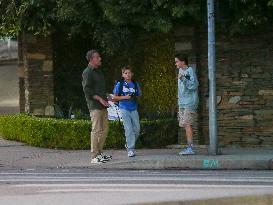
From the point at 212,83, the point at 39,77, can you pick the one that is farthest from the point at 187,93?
the point at 39,77

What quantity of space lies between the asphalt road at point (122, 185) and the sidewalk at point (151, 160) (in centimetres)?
52

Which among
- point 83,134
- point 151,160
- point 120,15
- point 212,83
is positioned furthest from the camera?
point 83,134

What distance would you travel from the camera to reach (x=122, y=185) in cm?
886

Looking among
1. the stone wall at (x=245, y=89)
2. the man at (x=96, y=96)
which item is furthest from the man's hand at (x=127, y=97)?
the stone wall at (x=245, y=89)

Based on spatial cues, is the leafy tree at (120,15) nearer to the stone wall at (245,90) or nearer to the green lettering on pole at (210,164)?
the stone wall at (245,90)

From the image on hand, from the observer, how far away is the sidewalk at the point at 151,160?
12062mm

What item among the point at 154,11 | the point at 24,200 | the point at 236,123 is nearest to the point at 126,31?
the point at 154,11

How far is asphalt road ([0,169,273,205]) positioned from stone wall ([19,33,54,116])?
5.76 meters

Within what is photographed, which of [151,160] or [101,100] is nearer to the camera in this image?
[101,100]

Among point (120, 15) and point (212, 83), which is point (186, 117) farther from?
point (120, 15)

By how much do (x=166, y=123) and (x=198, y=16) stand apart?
242 centimetres

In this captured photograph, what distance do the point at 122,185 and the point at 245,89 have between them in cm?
613

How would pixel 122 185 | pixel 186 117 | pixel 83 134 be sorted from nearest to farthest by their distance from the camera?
pixel 122 185 < pixel 186 117 < pixel 83 134

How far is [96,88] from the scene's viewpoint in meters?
12.1
